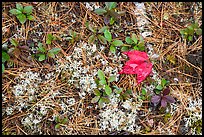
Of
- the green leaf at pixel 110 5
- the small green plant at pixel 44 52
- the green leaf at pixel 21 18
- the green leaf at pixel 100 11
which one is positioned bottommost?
the small green plant at pixel 44 52

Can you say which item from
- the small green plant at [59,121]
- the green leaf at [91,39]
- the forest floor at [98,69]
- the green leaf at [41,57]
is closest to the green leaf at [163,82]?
the forest floor at [98,69]

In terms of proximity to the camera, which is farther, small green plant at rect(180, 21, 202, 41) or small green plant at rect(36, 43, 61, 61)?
small green plant at rect(180, 21, 202, 41)

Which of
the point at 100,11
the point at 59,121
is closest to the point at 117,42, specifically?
the point at 100,11

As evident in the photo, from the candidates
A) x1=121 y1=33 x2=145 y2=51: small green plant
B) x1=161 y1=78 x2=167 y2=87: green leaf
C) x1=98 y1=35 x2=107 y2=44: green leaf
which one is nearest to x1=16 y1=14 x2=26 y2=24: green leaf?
x1=98 y1=35 x2=107 y2=44: green leaf

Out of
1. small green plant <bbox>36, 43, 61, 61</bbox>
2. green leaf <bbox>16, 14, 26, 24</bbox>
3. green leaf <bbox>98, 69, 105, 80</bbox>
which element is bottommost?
green leaf <bbox>98, 69, 105, 80</bbox>

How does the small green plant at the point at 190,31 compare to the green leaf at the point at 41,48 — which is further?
the small green plant at the point at 190,31

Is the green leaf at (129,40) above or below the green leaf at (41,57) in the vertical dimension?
above

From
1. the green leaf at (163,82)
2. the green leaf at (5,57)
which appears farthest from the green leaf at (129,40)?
the green leaf at (5,57)

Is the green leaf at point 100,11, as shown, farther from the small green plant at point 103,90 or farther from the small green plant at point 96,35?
the small green plant at point 103,90

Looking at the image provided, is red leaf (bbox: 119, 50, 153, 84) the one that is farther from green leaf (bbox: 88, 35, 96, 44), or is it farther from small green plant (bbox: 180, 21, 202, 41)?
small green plant (bbox: 180, 21, 202, 41)
